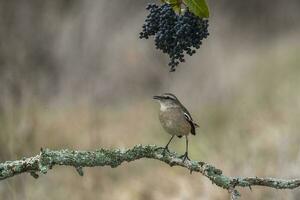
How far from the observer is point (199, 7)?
3.03 metres

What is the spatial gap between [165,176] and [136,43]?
3.99 metres

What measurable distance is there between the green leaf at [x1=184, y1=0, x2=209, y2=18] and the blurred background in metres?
4.90

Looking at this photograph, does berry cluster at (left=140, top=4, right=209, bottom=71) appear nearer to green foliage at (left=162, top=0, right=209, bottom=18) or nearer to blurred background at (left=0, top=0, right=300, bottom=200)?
green foliage at (left=162, top=0, right=209, bottom=18)

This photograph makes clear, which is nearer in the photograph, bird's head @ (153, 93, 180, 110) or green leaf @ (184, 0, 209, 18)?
green leaf @ (184, 0, 209, 18)

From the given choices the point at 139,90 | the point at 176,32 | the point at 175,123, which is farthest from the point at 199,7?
the point at 139,90

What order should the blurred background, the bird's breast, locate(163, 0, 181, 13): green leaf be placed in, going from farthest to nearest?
the blurred background, the bird's breast, locate(163, 0, 181, 13): green leaf

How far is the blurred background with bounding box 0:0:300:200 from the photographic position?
8875mm

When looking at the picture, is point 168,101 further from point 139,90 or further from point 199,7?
point 139,90

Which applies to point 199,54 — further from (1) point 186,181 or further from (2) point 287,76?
(1) point 186,181

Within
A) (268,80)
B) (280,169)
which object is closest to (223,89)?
(268,80)

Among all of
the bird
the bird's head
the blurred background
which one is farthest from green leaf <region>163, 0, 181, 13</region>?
the blurred background

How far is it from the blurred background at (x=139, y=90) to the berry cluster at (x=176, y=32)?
480 centimetres

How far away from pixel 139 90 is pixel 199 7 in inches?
421

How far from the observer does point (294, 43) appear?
50.2 ft
